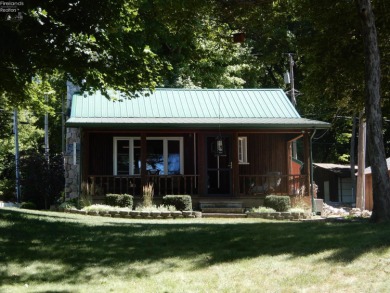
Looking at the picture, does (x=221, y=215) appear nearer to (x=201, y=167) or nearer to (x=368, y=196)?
(x=201, y=167)

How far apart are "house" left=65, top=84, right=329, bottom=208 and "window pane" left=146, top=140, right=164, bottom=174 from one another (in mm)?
39

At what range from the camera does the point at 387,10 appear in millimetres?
12773

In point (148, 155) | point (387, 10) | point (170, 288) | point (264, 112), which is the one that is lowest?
point (170, 288)

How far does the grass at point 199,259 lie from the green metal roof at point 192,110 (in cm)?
777

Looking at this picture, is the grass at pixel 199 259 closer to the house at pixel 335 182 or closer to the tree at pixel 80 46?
the tree at pixel 80 46

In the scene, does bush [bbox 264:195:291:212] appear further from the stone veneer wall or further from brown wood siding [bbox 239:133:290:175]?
the stone veneer wall

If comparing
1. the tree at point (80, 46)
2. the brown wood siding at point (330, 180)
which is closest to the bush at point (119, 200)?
the tree at point (80, 46)

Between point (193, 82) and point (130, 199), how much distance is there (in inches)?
484

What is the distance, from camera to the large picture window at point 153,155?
19.2 metres

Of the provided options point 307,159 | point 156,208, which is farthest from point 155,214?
point 307,159

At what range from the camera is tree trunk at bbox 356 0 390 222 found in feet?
33.2

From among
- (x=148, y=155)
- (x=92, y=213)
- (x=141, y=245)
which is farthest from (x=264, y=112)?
(x=141, y=245)

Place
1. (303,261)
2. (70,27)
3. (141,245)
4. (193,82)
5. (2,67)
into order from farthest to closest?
(193,82) → (2,67) → (70,27) → (141,245) → (303,261)

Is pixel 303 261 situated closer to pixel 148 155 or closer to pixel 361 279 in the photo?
pixel 361 279
